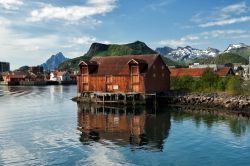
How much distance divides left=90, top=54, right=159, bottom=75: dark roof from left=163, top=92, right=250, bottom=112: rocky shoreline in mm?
8409

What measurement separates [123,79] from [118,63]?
535 centimetres

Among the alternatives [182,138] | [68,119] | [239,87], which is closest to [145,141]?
[182,138]

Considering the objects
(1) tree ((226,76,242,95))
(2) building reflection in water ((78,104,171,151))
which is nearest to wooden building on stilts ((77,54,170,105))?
(2) building reflection in water ((78,104,171,151))

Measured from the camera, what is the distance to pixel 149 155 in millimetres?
33406

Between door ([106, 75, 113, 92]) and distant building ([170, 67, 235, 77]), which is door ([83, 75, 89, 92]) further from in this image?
distant building ([170, 67, 235, 77])

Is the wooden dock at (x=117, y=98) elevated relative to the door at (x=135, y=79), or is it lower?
lower

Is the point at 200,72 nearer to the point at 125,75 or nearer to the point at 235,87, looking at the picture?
the point at 125,75

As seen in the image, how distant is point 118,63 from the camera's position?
80.6 m

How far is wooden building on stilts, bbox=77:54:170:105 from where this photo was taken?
246 ft

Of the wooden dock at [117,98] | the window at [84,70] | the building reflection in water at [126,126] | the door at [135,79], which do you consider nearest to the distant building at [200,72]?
the door at [135,79]

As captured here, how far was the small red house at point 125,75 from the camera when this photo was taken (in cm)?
7525

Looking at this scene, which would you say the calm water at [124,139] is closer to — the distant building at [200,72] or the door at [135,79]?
the door at [135,79]

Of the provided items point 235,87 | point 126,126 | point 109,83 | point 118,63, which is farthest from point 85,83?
point 126,126

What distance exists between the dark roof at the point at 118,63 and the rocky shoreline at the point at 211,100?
27.6 ft
